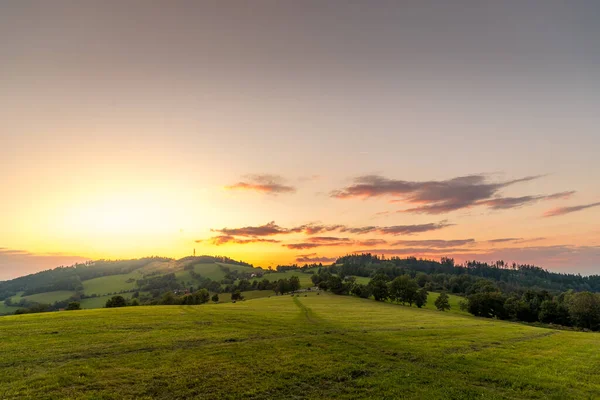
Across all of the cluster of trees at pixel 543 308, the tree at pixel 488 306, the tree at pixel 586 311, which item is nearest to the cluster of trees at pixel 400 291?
the tree at pixel 488 306

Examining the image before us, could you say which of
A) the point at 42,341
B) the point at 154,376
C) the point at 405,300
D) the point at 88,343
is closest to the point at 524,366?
the point at 154,376

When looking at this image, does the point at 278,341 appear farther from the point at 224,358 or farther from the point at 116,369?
the point at 116,369

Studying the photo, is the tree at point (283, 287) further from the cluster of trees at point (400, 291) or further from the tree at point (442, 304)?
the tree at point (442, 304)

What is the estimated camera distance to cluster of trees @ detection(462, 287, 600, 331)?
11525cm

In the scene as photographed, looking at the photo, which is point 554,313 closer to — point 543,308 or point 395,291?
point 543,308

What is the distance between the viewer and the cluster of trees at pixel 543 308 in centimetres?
11525

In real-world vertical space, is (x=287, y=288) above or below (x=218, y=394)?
below

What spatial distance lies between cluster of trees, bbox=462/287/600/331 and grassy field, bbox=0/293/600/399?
89998 mm

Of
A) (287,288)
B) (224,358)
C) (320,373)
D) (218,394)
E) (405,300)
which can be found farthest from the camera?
(287,288)

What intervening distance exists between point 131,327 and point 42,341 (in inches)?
478

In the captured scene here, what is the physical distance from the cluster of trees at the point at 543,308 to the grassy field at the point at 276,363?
295 feet

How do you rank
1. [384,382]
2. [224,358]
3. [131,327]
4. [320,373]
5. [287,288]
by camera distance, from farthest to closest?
[287,288] → [131,327] → [224,358] → [320,373] → [384,382]

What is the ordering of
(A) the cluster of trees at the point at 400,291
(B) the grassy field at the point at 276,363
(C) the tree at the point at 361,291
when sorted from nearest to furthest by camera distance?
(B) the grassy field at the point at 276,363, (A) the cluster of trees at the point at 400,291, (C) the tree at the point at 361,291

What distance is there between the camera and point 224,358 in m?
34.9
